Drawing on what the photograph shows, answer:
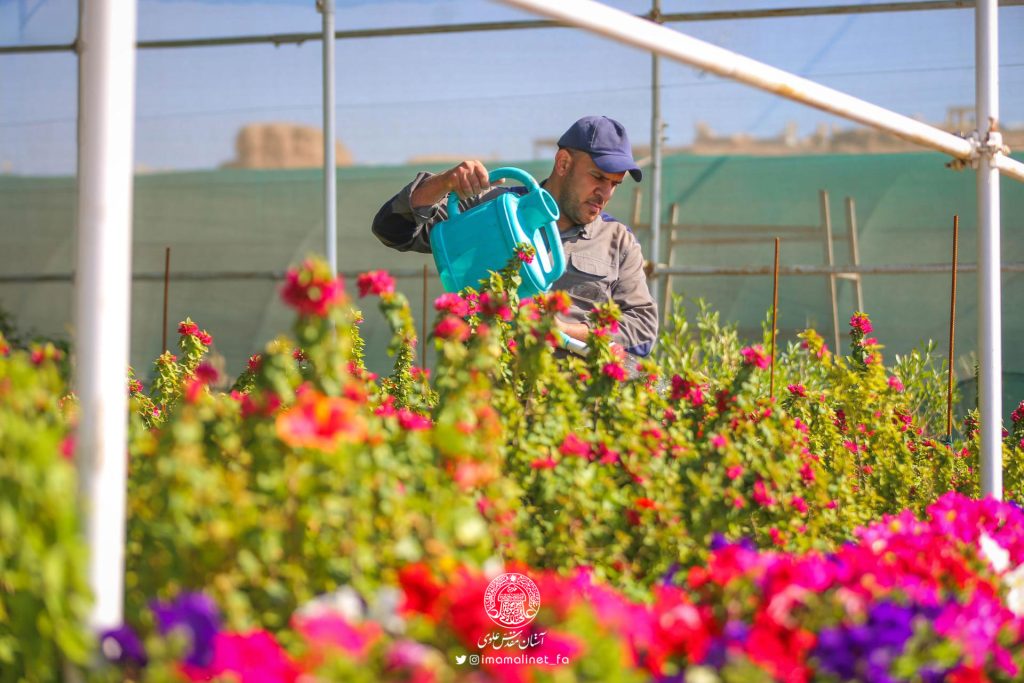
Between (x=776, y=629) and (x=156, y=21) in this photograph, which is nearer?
(x=776, y=629)

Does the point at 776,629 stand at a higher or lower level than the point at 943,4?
lower

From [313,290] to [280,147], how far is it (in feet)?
16.4

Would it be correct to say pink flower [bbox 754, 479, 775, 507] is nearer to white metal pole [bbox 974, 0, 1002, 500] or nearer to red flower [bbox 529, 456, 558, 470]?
red flower [bbox 529, 456, 558, 470]

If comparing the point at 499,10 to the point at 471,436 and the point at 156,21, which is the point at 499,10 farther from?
the point at 471,436

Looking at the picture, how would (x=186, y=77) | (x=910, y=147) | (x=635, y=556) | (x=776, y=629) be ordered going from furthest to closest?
(x=186, y=77)
(x=910, y=147)
(x=635, y=556)
(x=776, y=629)

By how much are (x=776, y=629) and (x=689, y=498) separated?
0.52m

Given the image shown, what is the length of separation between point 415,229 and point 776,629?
1609 mm

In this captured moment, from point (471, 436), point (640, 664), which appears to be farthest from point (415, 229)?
point (640, 664)

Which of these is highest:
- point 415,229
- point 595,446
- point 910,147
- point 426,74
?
point 426,74

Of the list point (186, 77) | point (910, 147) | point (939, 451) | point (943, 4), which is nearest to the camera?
point (939, 451)

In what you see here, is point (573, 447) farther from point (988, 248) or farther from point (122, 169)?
point (988, 248)

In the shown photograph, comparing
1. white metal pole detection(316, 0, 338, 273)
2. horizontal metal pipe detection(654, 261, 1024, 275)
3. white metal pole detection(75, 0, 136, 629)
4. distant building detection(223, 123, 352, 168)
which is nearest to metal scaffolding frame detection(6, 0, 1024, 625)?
A: white metal pole detection(75, 0, 136, 629)

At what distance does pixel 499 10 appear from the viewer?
541 centimetres

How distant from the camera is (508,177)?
7.04 feet
